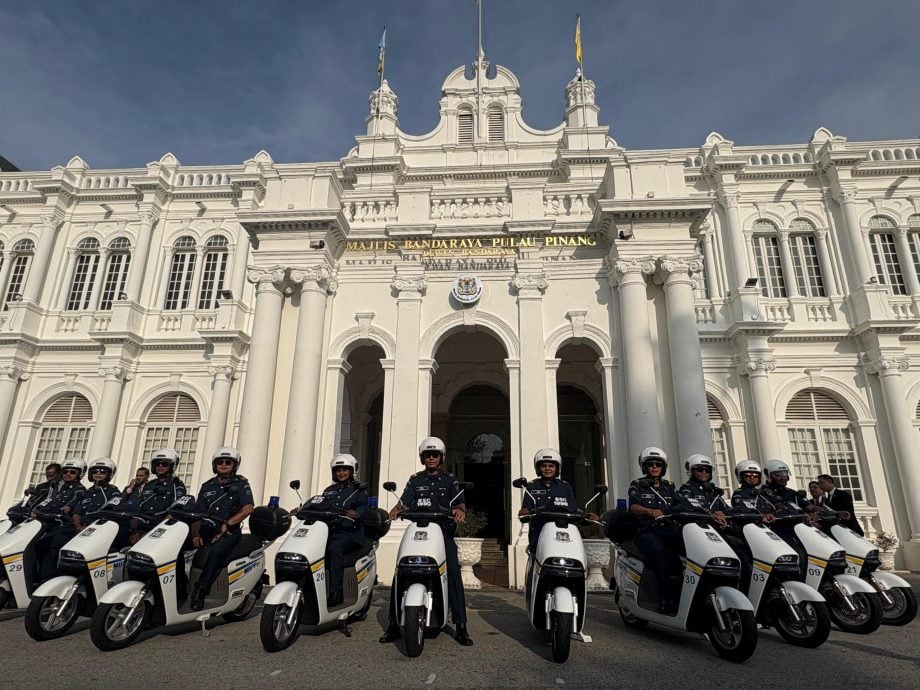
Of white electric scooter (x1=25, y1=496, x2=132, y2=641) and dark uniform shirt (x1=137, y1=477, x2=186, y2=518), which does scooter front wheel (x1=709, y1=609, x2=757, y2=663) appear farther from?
white electric scooter (x1=25, y1=496, x2=132, y2=641)

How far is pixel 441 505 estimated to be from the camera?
534 cm

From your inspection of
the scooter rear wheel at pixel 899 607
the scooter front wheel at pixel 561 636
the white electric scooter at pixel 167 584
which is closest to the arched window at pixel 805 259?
the scooter rear wheel at pixel 899 607

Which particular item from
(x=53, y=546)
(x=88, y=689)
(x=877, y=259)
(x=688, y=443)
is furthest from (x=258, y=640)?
(x=877, y=259)

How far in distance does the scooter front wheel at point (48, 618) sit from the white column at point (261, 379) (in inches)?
191

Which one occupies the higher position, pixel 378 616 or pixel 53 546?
pixel 53 546

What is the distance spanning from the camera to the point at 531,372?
36.4 ft

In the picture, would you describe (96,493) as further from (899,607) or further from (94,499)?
(899,607)

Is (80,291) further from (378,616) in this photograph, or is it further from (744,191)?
(744,191)

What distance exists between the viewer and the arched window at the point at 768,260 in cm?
1648

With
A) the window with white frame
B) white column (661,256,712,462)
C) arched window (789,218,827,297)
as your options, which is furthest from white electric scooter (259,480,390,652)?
the window with white frame

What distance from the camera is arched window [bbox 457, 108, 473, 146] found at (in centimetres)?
1945

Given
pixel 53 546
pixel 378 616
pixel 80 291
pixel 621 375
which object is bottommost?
pixel 378 616

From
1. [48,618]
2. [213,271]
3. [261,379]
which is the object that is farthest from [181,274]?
[48,618]

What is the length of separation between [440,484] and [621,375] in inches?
260
